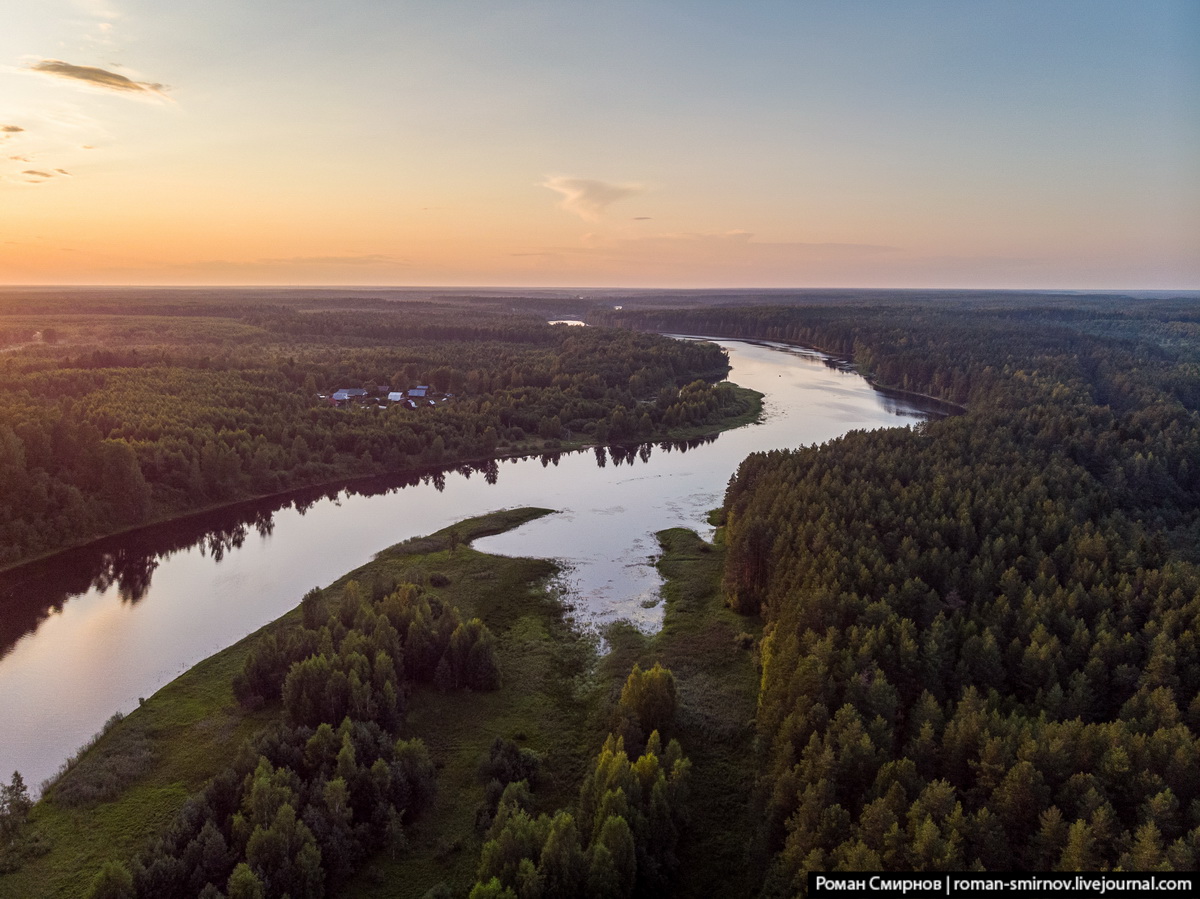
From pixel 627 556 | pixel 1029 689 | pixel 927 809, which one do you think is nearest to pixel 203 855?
pixel 927 809

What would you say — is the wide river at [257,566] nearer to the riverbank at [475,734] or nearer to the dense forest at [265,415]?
the riverbank at [475,734]

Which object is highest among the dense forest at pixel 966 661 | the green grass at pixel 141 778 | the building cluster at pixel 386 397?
the building cluster at pixel 386 397

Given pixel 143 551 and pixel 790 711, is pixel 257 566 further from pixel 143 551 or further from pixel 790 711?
pixel 790 711

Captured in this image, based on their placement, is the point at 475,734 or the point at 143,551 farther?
the point at 143,551

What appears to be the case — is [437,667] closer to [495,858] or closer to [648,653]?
[648,653]

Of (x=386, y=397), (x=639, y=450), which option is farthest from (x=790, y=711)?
(x=386, y=397)

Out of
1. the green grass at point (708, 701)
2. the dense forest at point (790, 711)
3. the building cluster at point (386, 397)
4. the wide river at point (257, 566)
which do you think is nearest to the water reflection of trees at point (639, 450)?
the wide river at point (257, 566)
